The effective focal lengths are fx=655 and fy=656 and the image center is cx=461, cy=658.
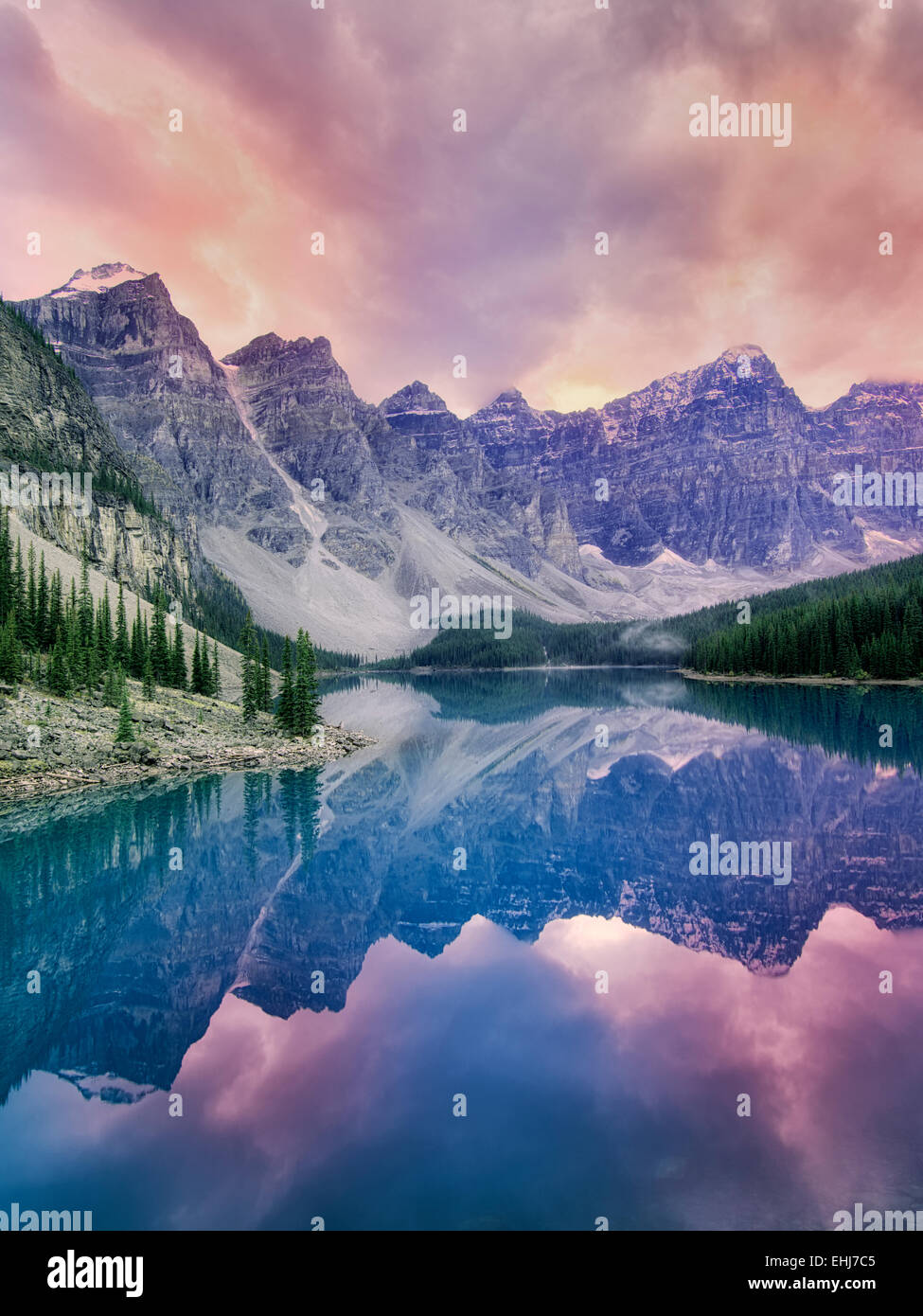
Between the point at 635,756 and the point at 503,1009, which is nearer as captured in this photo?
the point at 503,1009

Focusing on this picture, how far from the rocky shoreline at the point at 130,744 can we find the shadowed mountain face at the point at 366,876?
334 cm

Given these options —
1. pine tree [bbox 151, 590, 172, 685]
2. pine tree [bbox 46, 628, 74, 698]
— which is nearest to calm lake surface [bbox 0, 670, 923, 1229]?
pine tree [bbox 46, 628, 74, 698]

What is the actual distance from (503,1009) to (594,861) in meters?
10.1

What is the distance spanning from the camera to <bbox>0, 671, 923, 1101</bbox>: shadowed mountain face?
13.9m

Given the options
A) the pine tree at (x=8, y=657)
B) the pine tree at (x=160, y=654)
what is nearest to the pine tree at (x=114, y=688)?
the pine tree at (x=8, y=657)

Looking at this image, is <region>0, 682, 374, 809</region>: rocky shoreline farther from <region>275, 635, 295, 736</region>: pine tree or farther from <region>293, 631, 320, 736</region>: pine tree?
<region>293, 631, 320, 736</region>: pine tree

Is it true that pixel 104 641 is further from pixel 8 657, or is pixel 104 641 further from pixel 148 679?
pixel 8 657

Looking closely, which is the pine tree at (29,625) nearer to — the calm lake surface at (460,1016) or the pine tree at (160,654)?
the pine tree at (160,654)

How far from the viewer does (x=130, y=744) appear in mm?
39188

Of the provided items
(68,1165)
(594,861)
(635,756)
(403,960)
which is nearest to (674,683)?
(635,756)

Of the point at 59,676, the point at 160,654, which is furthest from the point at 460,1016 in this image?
the point at 160,654

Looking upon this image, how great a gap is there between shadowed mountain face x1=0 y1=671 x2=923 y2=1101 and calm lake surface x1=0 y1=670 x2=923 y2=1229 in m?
0.12
